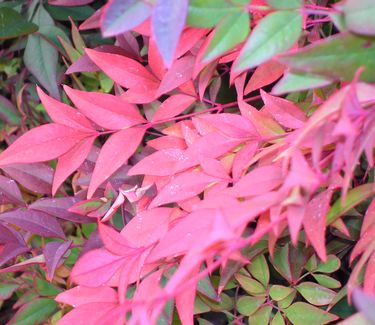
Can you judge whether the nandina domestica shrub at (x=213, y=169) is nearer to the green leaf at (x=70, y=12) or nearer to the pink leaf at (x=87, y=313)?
the pink leaf at (x=87, y=313)

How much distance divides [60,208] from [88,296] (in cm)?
13

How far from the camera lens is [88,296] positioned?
20.0 inches

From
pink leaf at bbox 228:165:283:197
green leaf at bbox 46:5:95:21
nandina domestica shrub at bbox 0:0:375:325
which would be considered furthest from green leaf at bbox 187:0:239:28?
green leaf at bbox 46:5:95:21

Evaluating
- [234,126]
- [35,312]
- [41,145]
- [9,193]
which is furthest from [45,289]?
[234,126]

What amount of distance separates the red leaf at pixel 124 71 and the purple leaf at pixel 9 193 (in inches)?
7.8

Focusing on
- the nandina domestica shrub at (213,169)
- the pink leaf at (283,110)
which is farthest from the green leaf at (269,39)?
the pink leaf at (283,110)

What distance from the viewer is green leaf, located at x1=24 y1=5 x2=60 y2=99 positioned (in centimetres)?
68

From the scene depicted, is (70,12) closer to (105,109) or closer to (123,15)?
(105,109)

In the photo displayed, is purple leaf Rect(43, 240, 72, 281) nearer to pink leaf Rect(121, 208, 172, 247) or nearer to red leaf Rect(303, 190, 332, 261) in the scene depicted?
pink leaf Rect(121, 208, 172, 247)

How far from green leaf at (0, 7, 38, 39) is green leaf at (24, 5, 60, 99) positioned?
30mm

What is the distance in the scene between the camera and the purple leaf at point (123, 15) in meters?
0.35

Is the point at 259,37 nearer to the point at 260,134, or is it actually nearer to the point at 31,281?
the point at 260,134

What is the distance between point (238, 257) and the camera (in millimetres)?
385

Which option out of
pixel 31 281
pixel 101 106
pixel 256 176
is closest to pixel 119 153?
pixel 101 106
